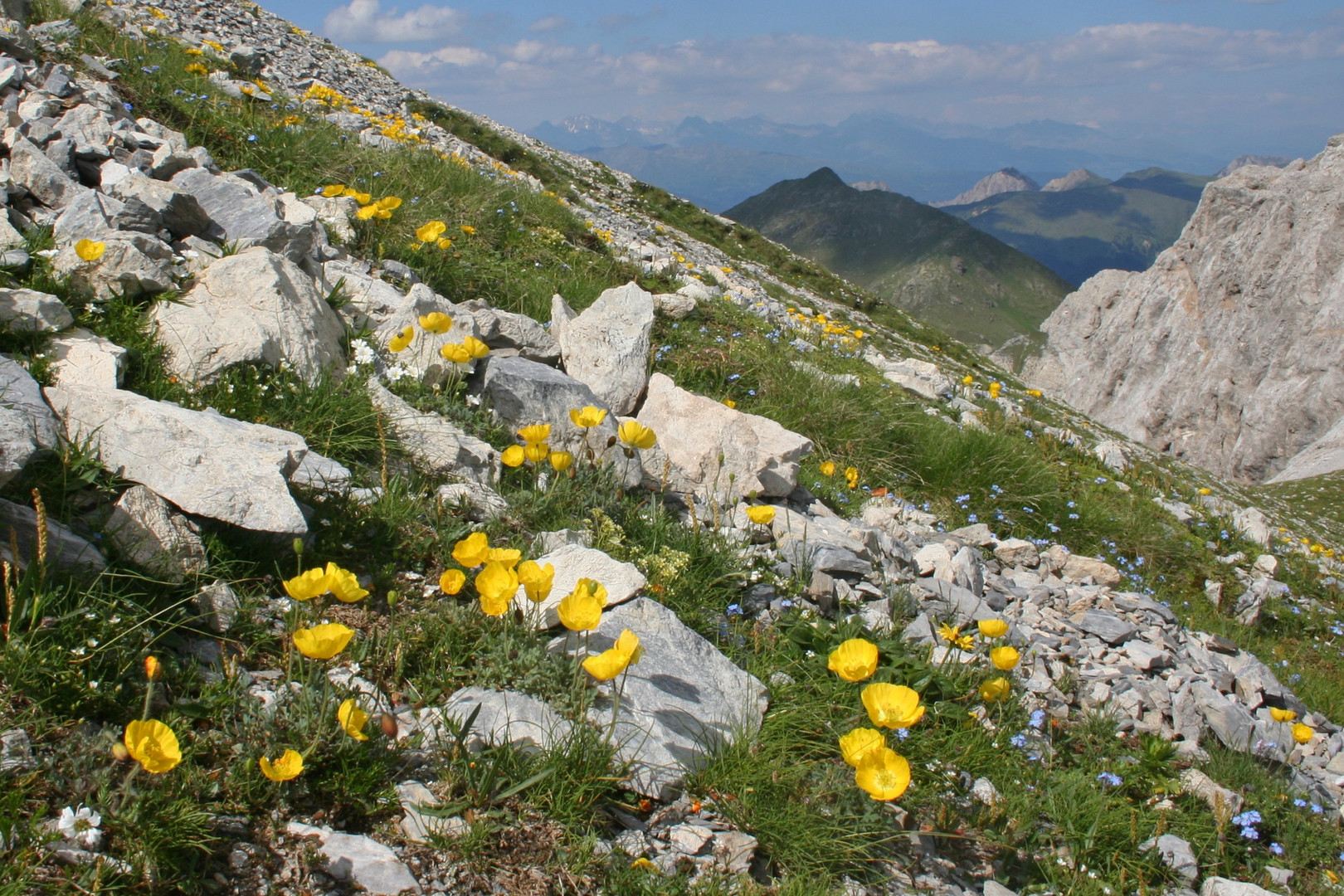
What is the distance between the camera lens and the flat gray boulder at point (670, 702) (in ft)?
9.45

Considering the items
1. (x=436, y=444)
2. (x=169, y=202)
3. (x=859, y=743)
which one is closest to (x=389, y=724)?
(x=859, y=743)

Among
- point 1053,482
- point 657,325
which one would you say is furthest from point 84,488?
point 1053,482

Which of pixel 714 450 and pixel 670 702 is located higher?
pixel 714 450

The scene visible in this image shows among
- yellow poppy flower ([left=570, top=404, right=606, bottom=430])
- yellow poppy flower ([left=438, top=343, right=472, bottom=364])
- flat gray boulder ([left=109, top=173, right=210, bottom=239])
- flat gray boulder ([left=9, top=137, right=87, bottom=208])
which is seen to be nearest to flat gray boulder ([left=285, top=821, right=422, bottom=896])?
yellow poppy flower ([left=570, top=404, right=606, bottom=430])

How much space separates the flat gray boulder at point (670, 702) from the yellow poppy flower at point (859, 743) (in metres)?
0.43

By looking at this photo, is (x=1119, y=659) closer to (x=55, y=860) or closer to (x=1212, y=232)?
(x=55, y=860)

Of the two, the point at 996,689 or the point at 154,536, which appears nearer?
the point at 154,536

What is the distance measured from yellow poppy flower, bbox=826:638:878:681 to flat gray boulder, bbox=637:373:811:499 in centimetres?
218

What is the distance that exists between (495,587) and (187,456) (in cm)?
147

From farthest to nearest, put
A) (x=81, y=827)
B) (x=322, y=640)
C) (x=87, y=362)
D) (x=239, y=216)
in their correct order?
(x=239, y=216), (x=87, y=362), (x=322, y=640), (x=81, y=827)

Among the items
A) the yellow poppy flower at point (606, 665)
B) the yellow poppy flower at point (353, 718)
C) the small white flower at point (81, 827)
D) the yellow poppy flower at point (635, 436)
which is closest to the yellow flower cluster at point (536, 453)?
the yellow poppy flower at point (635, 436)

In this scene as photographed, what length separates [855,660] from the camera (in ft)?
10.2

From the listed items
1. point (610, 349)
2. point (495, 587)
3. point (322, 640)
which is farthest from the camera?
point (610, 349)

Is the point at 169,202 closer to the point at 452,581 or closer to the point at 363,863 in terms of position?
the point at 452,581
